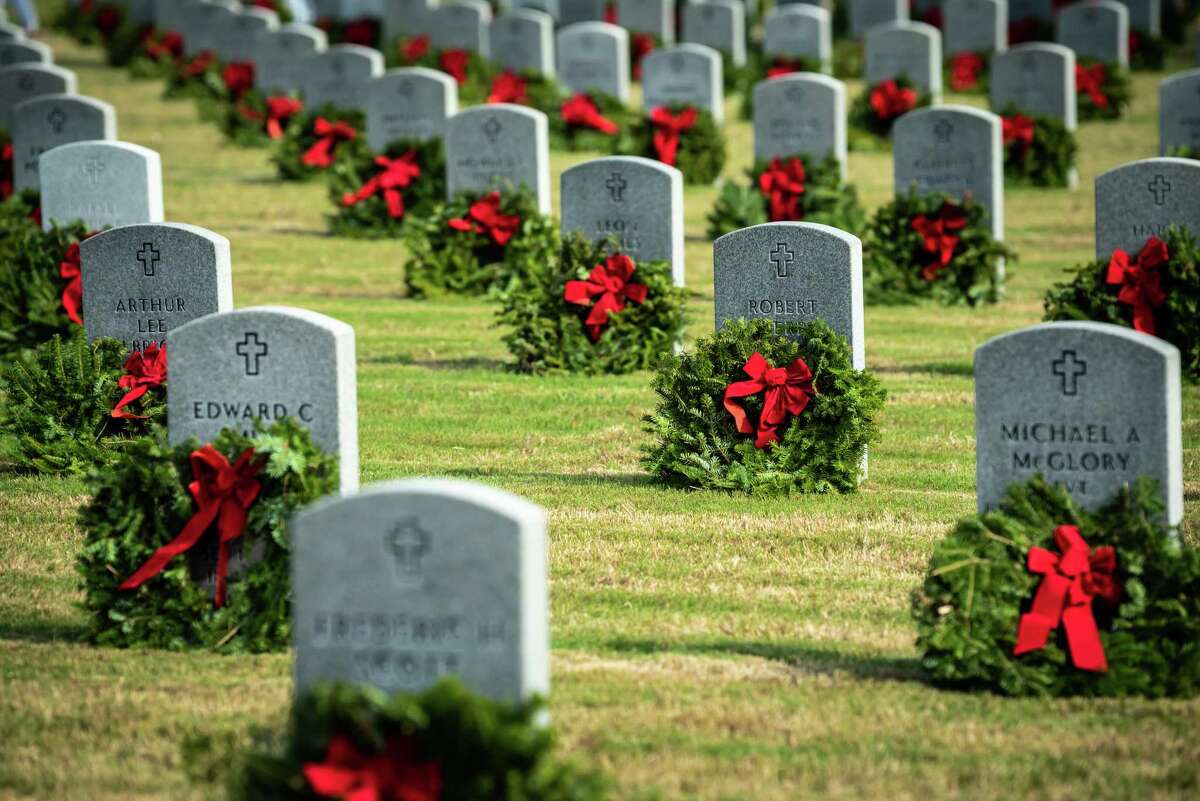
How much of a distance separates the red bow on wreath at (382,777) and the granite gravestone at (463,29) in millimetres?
25126

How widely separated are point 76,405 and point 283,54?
54.3 ft

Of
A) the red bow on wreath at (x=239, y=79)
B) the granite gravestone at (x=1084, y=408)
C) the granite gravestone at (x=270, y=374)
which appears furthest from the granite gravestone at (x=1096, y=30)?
the granite gravestone at (x=270, y=374)

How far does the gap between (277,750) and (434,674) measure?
104 centimetres

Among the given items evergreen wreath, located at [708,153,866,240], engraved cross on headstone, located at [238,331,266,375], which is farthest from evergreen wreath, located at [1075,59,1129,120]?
engraved cross on headstone, located at [238,331,266,375]

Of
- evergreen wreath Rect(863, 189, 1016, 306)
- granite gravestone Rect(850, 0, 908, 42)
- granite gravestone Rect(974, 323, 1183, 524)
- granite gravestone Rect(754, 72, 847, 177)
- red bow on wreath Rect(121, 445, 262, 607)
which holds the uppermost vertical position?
granite gravestone Rect(850, 0, 908, 42)

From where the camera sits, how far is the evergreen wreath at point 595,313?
13.4 metres

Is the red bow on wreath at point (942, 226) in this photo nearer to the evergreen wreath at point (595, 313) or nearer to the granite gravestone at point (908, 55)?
the evergreen wreath at point (595, 313)

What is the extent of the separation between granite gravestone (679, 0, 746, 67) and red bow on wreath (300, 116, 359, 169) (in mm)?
9429

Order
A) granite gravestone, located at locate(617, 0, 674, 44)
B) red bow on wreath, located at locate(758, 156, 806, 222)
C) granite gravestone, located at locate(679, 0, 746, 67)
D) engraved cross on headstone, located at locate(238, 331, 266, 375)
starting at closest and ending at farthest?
engraved cross on headstone, located at locate(238, 331, 266, 375), red bow on wreath, located at locate(758, 156, 806, 222), granite gravestone, located at locate(679, 0, 746, 67), granite gravestone, located at locate(617, 0, 674, 44)

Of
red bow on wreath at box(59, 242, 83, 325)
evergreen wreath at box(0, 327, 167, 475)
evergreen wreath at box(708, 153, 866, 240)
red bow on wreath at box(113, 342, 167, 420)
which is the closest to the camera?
red bow on wreath at box(113, 342, 167, 420)

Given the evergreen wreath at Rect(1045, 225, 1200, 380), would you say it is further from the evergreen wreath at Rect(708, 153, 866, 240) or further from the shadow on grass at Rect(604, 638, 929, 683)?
Answer: the shadow on grass at Rect(604, 638, 929, 683)

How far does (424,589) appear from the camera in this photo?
568 cm

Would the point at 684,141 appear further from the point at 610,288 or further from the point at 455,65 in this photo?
the point at 610,288

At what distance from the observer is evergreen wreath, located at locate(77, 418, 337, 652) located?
7.76 meters
